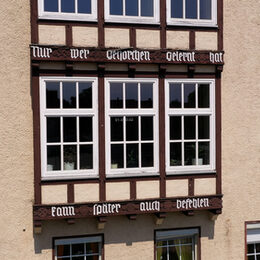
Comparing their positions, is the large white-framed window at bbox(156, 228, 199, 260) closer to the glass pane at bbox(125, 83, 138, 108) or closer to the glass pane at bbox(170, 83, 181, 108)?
the glass pane at bbox(170, 83, 181, 108)

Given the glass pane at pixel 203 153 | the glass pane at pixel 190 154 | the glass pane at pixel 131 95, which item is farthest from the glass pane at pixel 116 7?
the glass pane at pixel 203 153

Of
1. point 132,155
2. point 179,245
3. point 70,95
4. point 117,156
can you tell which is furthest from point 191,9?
point 179,245

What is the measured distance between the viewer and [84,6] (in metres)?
8.34

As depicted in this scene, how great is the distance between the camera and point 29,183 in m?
8.36

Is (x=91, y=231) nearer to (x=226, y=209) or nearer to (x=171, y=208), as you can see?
(x=171, y=208)

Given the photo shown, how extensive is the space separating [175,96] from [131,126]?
1.15m

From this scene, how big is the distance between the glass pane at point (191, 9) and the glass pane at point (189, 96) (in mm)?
1468

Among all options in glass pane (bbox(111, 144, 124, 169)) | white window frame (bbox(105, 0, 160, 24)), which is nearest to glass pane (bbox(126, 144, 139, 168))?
glass pane (bbox(111, 144, 124, 169))

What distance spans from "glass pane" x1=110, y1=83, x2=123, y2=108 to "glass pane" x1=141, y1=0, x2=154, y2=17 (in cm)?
157

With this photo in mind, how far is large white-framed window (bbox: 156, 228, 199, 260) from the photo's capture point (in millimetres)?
9227

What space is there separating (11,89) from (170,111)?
325cm

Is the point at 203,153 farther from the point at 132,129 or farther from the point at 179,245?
the point at 179,245

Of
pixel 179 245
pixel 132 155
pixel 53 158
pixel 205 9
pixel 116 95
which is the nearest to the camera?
pixel 53 158

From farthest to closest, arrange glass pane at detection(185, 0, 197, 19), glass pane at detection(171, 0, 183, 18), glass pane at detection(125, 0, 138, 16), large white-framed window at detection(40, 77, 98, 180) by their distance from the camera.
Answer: glass pane at detection(185, 0, 197, 19) < glass pane at detection(171, 0, 183, 18) < glass pane at detection(125, 0, 138, 16) < large white-framed window at detection(40, 77, 98, 180)
